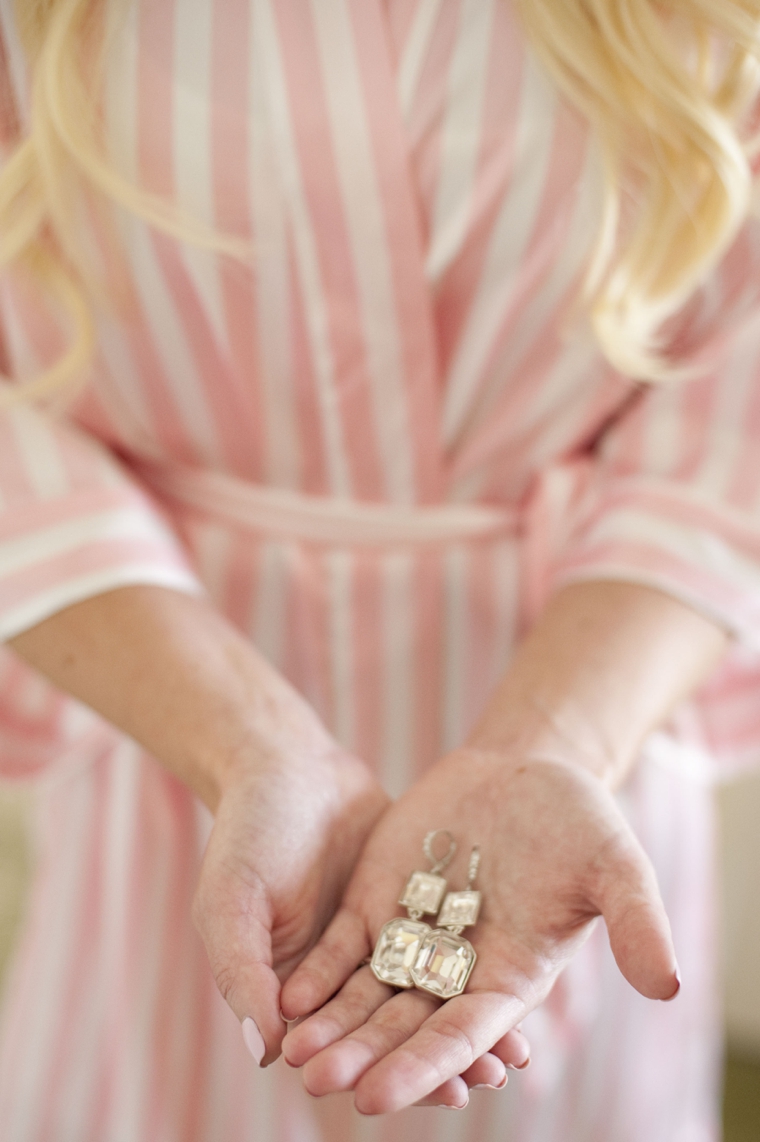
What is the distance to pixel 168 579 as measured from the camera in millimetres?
502

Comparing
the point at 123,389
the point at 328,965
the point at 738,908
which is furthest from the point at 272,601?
the point at 738,908

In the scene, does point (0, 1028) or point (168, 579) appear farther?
point (0, 1028)

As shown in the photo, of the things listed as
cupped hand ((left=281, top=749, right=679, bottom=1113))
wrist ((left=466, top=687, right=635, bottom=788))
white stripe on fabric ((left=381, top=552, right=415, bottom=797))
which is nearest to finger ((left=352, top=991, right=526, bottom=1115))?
cupped hand ((left=281, top=749, right=679, bottom=1113))

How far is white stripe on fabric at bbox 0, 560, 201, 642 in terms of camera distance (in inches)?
19.0

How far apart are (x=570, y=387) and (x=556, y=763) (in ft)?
0.71

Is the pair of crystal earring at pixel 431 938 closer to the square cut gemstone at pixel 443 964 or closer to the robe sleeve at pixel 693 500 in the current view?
the square cut gemstone at pixel 443 964

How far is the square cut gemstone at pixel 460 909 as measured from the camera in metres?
0.39

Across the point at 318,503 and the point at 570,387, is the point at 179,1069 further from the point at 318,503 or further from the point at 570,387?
the point at 570,387

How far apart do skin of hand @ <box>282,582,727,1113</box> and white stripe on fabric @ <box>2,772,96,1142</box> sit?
25 centimetres

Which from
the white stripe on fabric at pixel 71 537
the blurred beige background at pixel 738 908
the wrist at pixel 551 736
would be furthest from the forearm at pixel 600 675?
the blurred beige background at pixel 738 908

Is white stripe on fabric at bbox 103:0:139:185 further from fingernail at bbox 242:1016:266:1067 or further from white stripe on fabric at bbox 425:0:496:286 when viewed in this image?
fingernail at bbox 242:1016:266:1067

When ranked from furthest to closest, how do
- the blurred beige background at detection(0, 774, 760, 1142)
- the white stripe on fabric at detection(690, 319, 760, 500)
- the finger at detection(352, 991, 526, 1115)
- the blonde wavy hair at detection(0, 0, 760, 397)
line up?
the blurred beige background at detection(0, 774, 760, 1142), the white stripe on fabric at detection(690, 319, 760, 500), the blonde wavy hair at detection(0, 0, 760, 397), the finger at detection(352, 991, 526, 1115)

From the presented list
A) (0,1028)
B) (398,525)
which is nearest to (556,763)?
(398,525)

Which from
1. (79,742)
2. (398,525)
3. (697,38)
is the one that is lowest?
(79,742)
